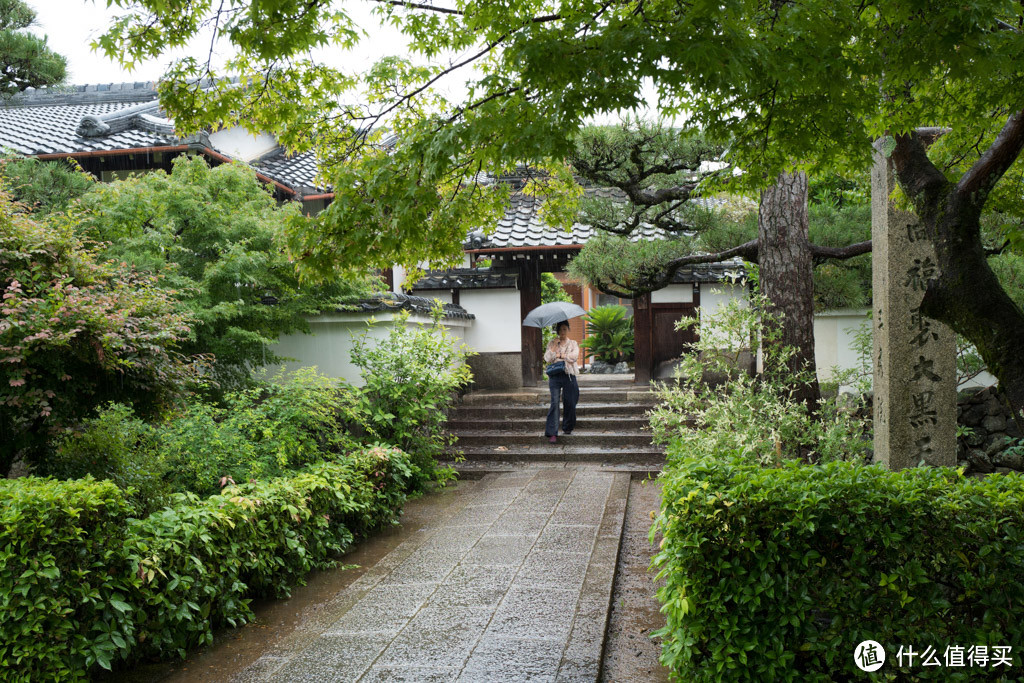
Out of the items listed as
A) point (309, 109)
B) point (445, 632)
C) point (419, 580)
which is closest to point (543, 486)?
point (419, 580)

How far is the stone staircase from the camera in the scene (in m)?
10.7

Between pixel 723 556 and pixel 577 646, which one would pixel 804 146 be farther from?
pixel 577 646

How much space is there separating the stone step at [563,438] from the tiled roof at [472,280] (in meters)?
4.04

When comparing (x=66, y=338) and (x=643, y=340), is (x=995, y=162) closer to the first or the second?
(x=66, y=338)

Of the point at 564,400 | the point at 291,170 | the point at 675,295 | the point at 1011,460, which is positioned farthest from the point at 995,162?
the point at 291,170

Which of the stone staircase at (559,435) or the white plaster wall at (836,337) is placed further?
the white plaster wall at (836,337)

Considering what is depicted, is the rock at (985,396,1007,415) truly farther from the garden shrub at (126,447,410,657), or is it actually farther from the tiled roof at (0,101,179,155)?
the tiled roof at (0,101,179,155)

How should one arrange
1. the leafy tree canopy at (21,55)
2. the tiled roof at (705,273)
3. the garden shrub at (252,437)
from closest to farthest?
1. the garden shrub at (252,437)
2. the leafy tree canopy at (21,55)
3. the tiled roof at (705,273)

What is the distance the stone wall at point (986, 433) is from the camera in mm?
8516

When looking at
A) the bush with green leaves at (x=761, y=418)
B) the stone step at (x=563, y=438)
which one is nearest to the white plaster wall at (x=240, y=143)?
the stone step at (x=563, y=438)

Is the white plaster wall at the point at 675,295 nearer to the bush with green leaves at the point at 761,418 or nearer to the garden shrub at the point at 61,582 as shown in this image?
the bush with green leaves at the point at 761,418

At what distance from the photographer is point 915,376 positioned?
511cm

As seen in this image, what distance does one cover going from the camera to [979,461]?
865cm

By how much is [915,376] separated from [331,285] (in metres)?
6.57
